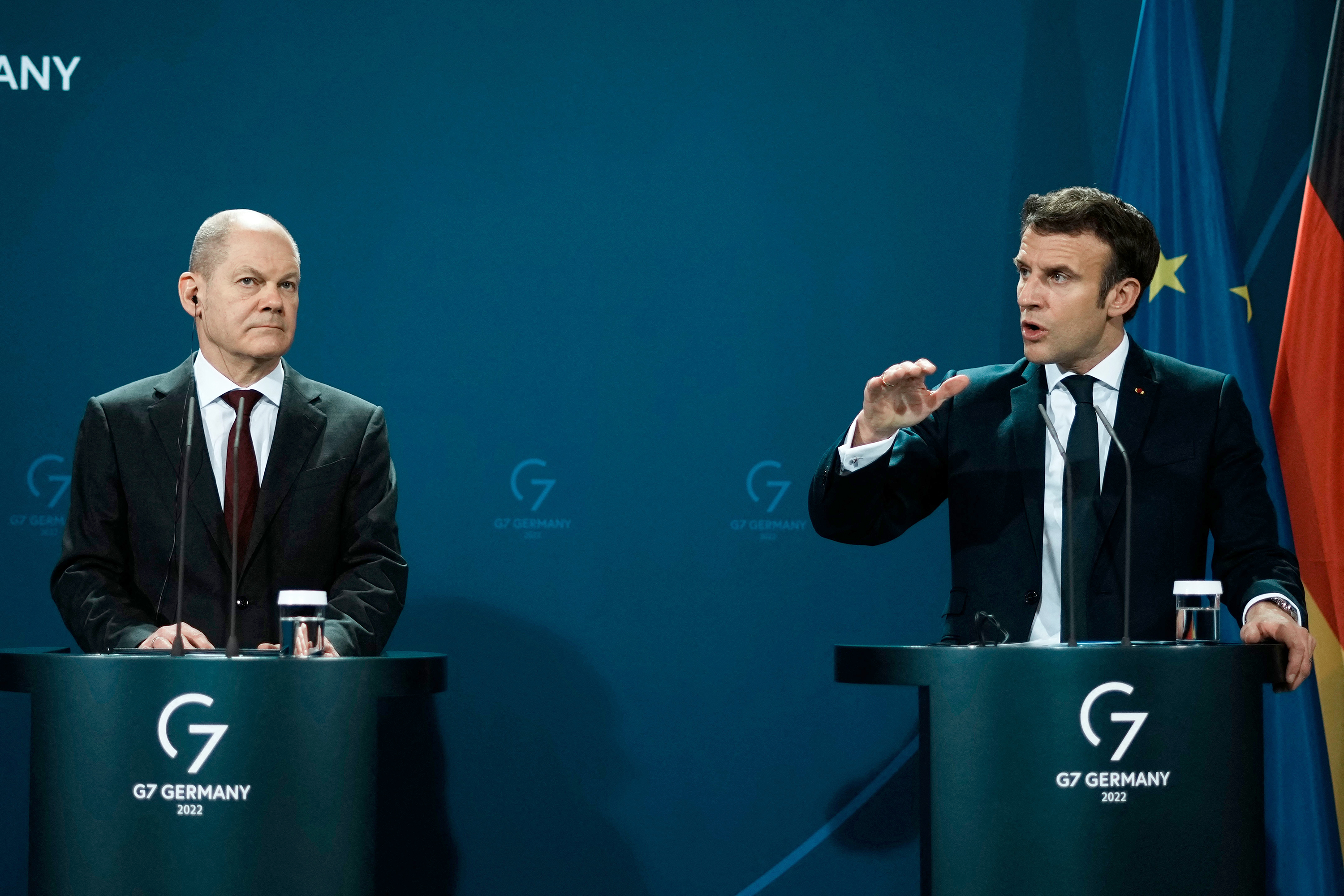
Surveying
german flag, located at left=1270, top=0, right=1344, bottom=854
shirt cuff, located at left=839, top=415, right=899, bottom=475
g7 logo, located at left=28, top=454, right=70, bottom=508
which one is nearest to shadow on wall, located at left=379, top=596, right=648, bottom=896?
g7 logo, located at left=28, top=454, right=70, bottom=508

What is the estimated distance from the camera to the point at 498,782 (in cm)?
360

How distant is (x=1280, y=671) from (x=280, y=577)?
69.6 inches

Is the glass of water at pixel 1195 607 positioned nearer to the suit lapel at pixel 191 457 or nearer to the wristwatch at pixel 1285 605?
the wristwatch at pixel 1285 605

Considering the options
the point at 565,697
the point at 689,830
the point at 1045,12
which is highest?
the point at 1045,12

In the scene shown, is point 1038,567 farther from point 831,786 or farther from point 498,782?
point 498,782

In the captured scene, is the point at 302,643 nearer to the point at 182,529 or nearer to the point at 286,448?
the point at 182,529

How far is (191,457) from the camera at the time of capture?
8.08 feet

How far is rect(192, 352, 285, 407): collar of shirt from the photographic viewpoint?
8.45ft

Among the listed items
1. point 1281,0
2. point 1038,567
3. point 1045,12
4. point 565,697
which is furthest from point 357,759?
point 1281,0

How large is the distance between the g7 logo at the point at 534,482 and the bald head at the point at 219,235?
3.68 ft

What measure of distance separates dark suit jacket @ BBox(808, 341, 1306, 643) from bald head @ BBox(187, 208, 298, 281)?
3.93 ft

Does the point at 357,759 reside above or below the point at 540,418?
below

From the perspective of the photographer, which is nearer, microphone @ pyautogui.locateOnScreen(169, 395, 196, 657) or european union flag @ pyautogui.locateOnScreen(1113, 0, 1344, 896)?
microphone @ pyautogui.locateOnScreen(169, 395, 196, 657)

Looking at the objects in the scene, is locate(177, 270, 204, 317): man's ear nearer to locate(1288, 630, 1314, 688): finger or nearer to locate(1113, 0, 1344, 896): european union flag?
locate(1288, 630, 1314, 688): finger
